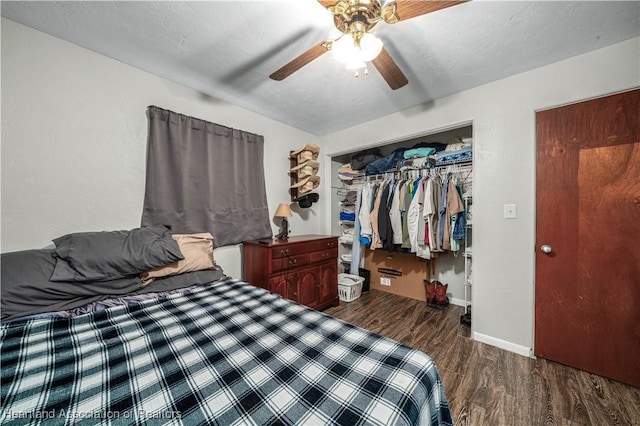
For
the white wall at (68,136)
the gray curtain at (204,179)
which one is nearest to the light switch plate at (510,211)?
the gray curtain at (204,179)

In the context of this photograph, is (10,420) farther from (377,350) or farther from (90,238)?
(90,238)

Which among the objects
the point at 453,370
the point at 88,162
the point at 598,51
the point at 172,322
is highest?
the point at 598,51

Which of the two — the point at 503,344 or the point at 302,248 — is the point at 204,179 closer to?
the point at 302,248

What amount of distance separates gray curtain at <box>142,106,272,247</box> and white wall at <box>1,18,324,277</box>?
0.35 ft

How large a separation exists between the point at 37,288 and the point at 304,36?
203 cm

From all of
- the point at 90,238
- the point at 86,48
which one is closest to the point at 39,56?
the point at 86,48

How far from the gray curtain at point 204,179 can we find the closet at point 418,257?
1.36 metres

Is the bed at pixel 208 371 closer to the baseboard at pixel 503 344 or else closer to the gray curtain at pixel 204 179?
the gray curtain at pixel 204 179

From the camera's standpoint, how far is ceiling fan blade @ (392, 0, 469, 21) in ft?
3.16

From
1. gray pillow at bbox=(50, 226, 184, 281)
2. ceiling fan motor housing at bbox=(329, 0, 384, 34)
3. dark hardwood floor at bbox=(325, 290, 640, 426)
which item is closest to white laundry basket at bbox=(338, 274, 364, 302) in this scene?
dark hardwood floor at bbox=(325, 290, 640, 426)

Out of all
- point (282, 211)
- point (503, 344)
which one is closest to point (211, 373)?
point (282, 211)

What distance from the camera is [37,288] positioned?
117 cm

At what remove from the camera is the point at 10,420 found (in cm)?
57

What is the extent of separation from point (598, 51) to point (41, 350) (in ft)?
11.2
